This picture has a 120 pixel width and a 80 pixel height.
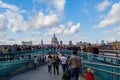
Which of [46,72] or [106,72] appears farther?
[46,72]

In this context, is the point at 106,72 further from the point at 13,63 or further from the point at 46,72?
the point at 46,72

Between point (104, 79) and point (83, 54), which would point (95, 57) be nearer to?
point (83, 54)

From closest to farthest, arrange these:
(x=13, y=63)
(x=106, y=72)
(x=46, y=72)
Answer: (x=106, y=72), (x=13, y=63), (x=46, y=72)

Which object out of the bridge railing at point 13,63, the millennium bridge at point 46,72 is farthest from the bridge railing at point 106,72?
the bridge railing at point 13,63

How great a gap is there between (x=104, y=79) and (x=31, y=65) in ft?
59.7

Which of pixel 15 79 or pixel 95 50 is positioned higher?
pixel 95 50

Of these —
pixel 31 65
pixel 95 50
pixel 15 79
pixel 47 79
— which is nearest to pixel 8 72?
pixel 15 79

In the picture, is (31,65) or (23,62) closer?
(23,62)

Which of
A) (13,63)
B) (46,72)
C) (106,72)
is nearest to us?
(106,72)

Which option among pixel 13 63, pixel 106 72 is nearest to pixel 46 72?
pixel 13 63

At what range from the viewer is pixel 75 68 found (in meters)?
12.6

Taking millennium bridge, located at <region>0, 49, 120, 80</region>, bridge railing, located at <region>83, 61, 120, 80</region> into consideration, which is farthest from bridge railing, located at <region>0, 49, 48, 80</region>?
bridge railing, located at <region>83, 61, 120, 80</region>

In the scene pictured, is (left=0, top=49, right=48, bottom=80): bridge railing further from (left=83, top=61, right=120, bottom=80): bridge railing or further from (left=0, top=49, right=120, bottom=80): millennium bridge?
(left=83, top=61, right=120, bottom=80): bridge railing

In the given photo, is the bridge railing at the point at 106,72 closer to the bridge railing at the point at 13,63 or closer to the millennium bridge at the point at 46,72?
the millennium bridge at the point at 46,72
